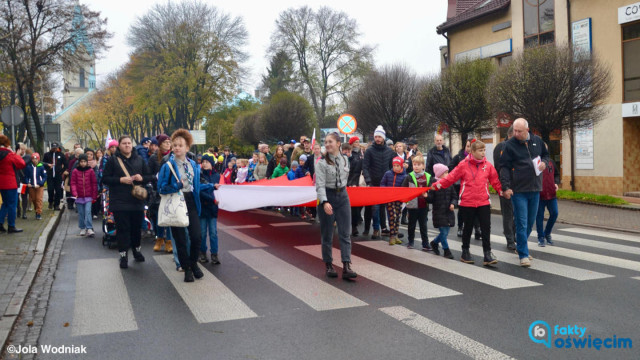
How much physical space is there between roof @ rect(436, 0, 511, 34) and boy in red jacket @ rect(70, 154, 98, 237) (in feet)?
69.9

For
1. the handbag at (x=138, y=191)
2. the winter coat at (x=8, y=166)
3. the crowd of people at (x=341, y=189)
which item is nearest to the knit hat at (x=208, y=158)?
the crowd of people at (x=341, y=189)

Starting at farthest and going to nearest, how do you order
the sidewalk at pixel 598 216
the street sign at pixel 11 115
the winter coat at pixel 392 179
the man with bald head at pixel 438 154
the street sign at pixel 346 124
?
the street sign at pixel 346 124
the street sign at pixel 11 115
the sidewalk at pixel 598 216
the man with bald head at pixel 438 154
the winter coat at pixel 392 179

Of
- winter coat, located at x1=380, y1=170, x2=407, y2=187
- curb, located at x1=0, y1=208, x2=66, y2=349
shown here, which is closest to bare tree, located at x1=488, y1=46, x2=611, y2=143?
winter coat, located at x1=380, y1=170, x2=407, y2=187

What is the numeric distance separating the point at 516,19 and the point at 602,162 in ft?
26.8

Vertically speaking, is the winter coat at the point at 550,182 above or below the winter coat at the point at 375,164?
below

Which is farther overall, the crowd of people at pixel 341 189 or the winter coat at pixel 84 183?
the winter coat at pixel 84 183

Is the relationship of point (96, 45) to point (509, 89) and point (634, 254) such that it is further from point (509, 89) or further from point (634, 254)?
point (634, 254)

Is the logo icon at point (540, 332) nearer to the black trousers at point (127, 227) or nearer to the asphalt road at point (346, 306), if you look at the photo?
the asphalt road at point (346, 306)

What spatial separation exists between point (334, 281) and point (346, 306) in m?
1.27

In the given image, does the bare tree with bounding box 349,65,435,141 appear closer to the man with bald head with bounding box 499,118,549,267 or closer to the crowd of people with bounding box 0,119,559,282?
the crowd of people with bounding box 0,119,559,282

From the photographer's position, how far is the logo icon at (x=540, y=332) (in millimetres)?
4852

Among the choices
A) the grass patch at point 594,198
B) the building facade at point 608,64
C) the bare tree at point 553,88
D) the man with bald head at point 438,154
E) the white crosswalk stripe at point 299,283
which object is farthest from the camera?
the building facade at point 608,64

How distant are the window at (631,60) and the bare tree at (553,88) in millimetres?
2672

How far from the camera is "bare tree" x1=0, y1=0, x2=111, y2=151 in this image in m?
26.2
